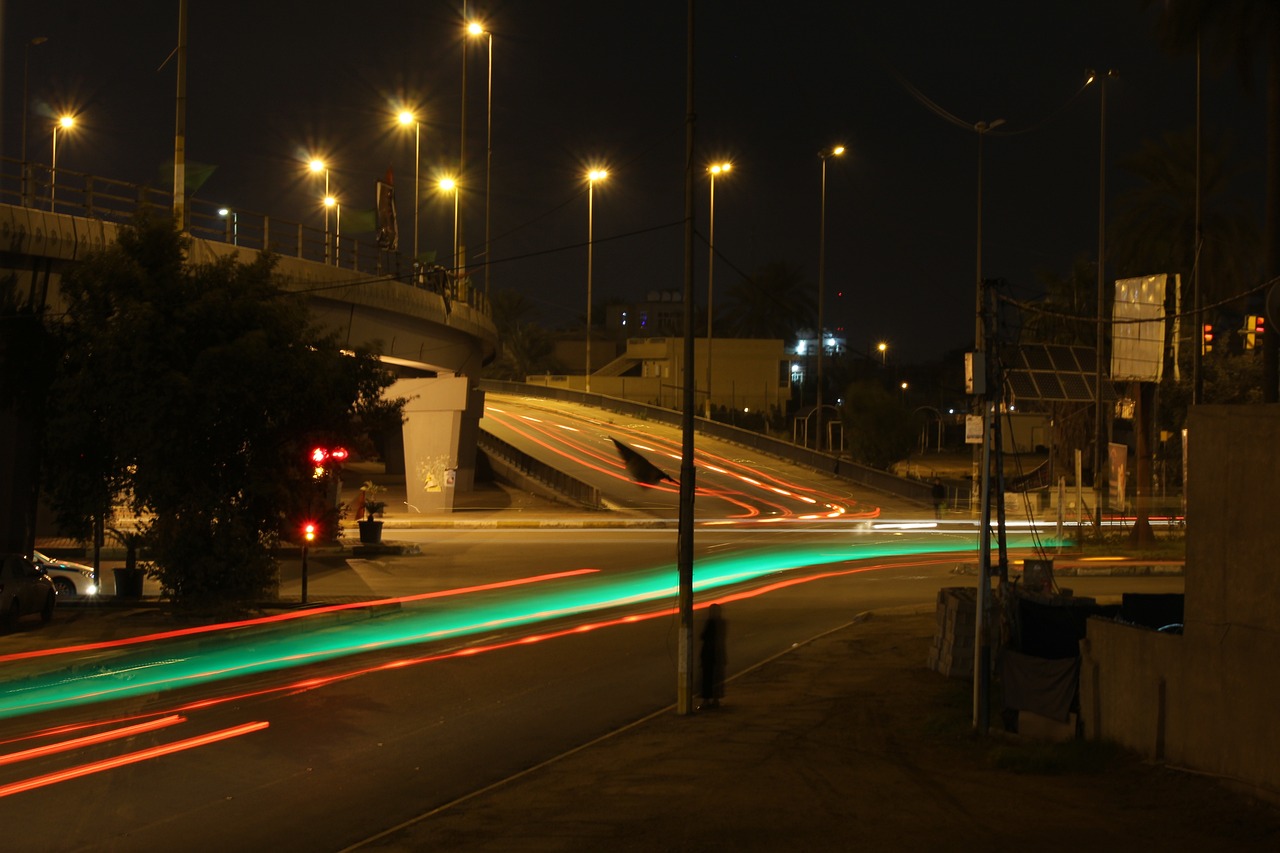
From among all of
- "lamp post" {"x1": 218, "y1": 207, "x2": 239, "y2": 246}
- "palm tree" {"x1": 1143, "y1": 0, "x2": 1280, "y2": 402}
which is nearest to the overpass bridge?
"lamp post" {"x1": 218, "y1": 207, "x2": 239, "y2": 246}

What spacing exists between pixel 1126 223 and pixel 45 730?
2025 inches

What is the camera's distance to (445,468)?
49.4m

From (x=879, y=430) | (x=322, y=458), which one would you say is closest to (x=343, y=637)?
(x=322, y=458)

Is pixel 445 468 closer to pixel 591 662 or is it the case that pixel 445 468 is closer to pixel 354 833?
A: pixel 591 662

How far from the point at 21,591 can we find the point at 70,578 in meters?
5.95

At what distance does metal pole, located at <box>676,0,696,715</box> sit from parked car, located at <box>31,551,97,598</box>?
54.9 ft

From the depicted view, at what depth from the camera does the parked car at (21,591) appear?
2003 centimetres

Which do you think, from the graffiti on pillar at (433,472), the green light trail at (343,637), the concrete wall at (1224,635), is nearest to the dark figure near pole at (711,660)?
the concrete wall at (1224,635)

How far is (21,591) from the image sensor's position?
20500 millimetres

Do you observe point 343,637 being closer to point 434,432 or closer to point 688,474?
point 688,474

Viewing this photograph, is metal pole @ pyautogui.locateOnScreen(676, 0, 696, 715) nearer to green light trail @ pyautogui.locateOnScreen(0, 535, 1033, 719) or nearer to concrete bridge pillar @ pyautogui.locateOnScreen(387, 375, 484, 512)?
green light trail @ pyautogui.locateOnScreen(0, 535, 1033, 719)

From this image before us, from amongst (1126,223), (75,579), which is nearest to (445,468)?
(75,579)

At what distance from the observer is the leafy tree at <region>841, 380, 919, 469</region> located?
6019cm

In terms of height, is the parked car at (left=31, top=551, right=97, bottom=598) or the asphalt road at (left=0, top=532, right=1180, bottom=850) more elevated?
the parked car at (left=31, top=551, right=97, bottom=598)
